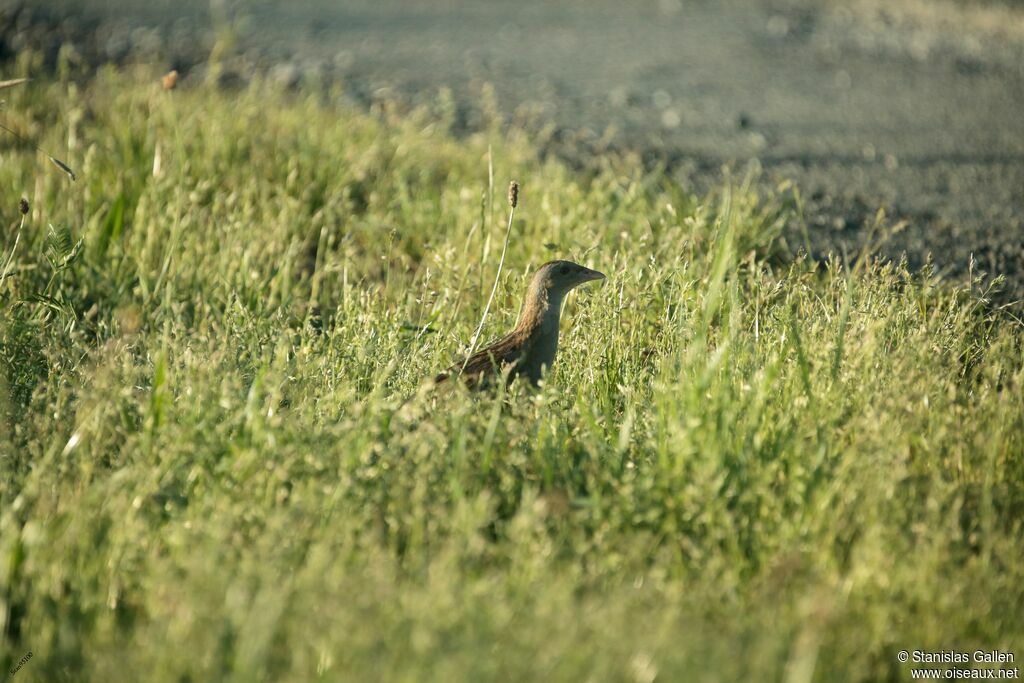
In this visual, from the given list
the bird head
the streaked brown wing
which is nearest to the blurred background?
the bird head

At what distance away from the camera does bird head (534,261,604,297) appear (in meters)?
4.61

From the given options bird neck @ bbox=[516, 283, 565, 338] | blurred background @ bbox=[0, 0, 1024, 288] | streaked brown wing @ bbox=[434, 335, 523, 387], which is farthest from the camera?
blurred background @ bbox=[0, 0, 1024, 288]

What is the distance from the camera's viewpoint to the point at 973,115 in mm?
9461

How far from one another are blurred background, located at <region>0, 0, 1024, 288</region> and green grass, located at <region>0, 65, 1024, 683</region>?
2.01 m

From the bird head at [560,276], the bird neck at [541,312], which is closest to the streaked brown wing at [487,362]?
the bird neck at [541,312]

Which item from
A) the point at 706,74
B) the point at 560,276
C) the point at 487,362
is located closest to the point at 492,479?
the point at 487,362

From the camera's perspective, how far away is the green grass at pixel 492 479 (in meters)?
2.69

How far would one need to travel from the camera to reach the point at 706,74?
1079 cm

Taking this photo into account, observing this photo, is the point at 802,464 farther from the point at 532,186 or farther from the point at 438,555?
the point at 532,186

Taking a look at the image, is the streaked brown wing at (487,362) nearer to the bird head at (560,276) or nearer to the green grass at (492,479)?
the green grass at (492,479)

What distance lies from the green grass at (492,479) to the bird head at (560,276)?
120 millimetres

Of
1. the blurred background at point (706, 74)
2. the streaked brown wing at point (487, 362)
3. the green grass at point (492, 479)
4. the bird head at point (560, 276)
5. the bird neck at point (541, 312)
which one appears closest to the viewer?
the green grass at point (492, 479)

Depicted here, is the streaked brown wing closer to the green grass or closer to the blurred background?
the green grass

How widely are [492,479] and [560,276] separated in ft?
A: 4.06
